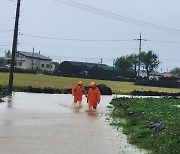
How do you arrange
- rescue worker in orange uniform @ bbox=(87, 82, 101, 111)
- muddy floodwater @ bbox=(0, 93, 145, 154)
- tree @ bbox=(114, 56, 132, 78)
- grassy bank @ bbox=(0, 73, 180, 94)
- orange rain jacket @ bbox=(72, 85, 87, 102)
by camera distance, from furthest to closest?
tree @ bbox=(114, 56, 132, 78)
grassy bank @ bbox=(0, 73, 180, 94)
orange rain jacket @ bbox=(72, 85, 87, 102)
rescue worker in orange uniform @ bbox=(87, 82, 101, 111)
muddy floodwater @ bbox=(0, 93, 145, 154)

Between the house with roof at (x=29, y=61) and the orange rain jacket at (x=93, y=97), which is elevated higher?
the house with roof at (x=29, y=61)

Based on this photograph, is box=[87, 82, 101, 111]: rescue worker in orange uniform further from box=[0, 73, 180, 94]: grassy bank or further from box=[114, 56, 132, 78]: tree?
box=[114, 56, 132, 78]: tree

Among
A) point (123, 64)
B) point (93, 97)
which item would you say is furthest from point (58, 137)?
point (123, 64)

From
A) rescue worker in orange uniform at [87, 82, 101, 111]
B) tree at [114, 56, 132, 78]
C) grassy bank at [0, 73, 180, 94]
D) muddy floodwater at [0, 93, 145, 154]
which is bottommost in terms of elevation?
muddy floodwater at [0, 93, 145, 154]

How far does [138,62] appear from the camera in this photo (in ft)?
340

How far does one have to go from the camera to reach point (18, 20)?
1277 inches

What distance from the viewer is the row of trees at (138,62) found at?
4053 inches

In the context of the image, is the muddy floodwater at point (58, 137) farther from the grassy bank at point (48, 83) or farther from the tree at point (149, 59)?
the tree at point (149, 59)

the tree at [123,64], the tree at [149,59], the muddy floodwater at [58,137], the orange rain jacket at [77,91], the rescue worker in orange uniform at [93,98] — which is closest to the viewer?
the muddy floodwater at [58,137]

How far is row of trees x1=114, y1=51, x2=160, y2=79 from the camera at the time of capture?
10294 cm

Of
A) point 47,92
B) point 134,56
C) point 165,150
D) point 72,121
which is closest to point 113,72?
point 134,56

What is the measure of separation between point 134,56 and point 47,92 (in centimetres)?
7462

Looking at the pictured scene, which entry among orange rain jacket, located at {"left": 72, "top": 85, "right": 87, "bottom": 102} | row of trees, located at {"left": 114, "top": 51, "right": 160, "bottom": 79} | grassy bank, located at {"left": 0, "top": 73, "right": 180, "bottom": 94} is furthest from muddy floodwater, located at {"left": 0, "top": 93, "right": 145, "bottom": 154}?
row of trees, located at {"left": 114, "top": 51, "right": 160, "bottom": 79}

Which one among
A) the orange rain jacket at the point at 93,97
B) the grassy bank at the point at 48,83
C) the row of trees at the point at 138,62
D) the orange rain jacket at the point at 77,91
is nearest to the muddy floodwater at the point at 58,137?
the orange rain jacket at the point at 93,97
